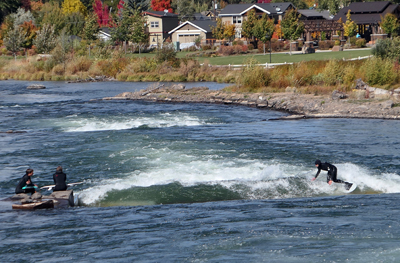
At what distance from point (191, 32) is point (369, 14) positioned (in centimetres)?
3379

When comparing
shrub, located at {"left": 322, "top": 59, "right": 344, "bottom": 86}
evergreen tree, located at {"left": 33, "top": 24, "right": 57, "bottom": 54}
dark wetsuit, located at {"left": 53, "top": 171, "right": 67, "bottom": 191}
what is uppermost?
evergreen tree, located at {"left": 33, "top": 24, "right": 57, "bottom": 54}

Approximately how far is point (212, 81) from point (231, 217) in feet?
152

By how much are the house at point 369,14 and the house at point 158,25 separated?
35.1 meters

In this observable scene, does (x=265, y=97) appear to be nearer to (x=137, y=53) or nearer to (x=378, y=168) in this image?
(x=378, y=168)

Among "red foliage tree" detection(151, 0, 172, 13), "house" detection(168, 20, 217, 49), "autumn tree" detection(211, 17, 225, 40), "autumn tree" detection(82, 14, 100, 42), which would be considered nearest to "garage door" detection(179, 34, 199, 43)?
"house" detection(168, 20, 217, 49)

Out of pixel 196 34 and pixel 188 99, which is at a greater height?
pixel 196 34

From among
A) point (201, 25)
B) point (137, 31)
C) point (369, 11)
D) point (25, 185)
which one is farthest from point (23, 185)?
point (201, 25)

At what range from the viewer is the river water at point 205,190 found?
50.9ft

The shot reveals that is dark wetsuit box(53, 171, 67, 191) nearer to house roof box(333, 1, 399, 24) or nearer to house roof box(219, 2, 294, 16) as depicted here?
house roof box(333, 1, 399, 24)

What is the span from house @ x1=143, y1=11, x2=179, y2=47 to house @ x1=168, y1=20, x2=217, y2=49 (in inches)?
154

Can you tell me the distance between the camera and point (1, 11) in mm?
132750

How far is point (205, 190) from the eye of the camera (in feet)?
70.8

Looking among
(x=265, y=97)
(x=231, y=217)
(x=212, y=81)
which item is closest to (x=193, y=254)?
(x=231, y=217)

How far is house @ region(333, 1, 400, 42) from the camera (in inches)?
3654
